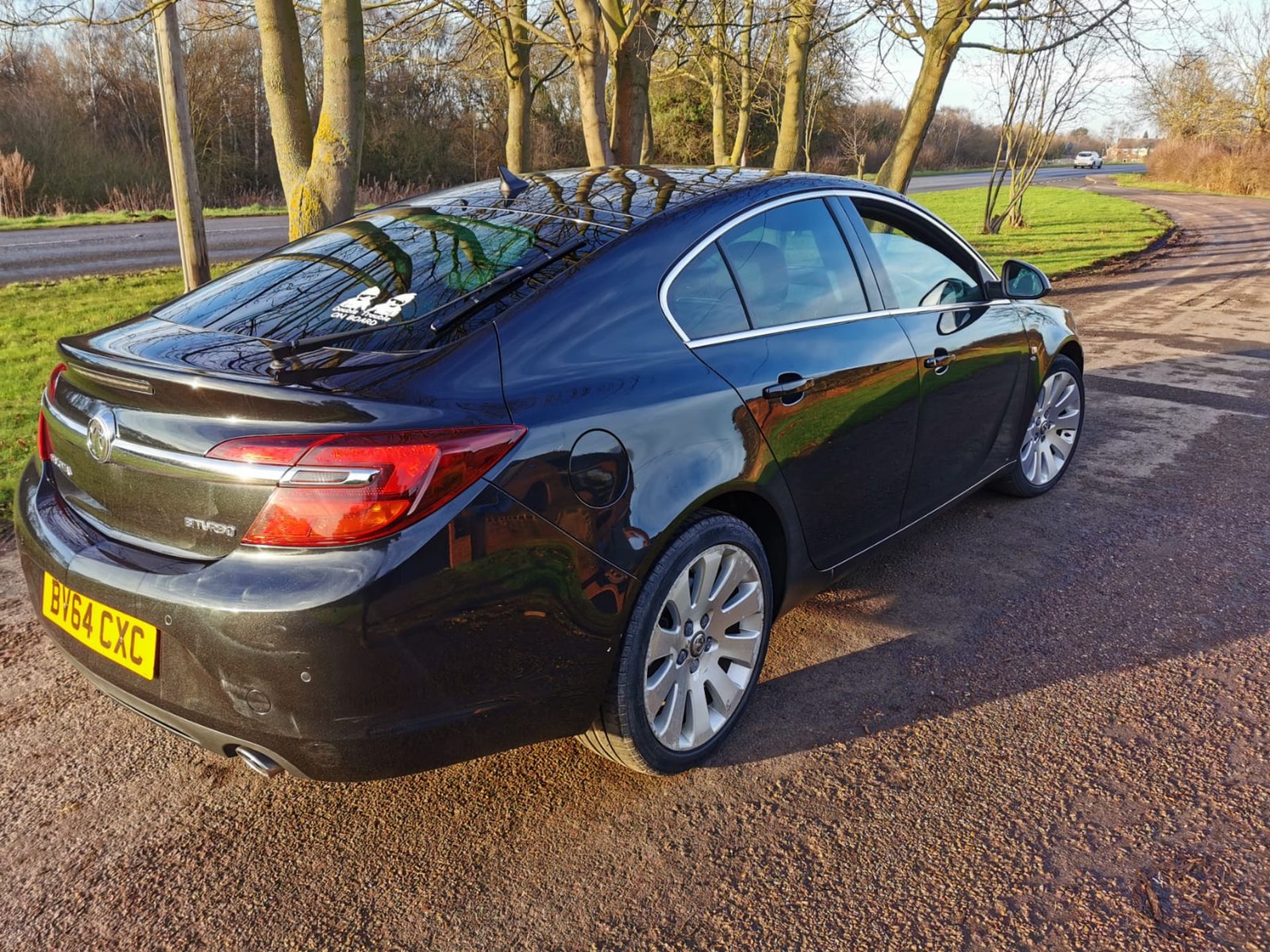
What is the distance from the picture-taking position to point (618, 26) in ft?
32.8

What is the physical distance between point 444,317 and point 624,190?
106 cm

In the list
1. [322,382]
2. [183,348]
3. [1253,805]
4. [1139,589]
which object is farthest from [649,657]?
[1139,589]

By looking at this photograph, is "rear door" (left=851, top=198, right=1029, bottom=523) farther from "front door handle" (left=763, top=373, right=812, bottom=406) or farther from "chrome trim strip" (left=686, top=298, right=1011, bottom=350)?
"front door handle" (left=763, top=373, right=812, bottom=406)

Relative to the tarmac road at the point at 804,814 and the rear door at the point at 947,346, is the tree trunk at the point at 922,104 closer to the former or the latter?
the rear door at the point at 947,346

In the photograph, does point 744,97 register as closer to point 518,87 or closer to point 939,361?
point 518,87

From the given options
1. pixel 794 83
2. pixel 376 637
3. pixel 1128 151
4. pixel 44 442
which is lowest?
pixel 376 637

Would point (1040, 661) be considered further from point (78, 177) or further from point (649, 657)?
point (78, 177)

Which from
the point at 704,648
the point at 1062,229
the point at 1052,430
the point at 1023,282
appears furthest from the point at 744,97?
the point at 704,648

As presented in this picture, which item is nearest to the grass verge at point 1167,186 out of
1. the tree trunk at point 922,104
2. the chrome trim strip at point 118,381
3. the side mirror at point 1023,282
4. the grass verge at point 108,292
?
the grass verge at point 108,292

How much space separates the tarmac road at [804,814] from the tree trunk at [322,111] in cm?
446

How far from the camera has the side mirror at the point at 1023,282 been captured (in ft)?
14.1

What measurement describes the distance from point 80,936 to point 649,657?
57.5 inches

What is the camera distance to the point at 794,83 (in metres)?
14.8

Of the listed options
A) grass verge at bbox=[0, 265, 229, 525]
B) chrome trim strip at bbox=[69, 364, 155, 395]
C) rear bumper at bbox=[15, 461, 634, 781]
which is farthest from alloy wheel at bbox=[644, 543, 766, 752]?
grass verge at bbox=[0, 265, 229, 525]
